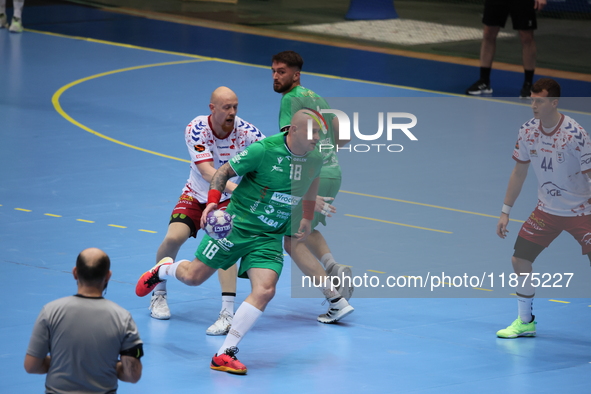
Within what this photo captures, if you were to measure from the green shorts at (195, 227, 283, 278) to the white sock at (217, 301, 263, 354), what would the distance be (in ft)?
1.17

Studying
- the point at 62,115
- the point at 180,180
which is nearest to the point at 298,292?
the point at 180,180

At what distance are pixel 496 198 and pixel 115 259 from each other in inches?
206

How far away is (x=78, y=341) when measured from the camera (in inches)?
187

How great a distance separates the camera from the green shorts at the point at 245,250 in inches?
292

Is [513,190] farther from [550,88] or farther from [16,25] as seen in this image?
[16,25]

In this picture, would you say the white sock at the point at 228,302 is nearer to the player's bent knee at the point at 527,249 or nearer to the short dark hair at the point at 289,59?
the short dark hair at the point at 289,59

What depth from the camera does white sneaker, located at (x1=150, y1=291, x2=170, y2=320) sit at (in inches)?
327

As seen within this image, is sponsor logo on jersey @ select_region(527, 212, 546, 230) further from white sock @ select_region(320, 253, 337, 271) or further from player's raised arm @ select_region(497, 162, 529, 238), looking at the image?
white sock @ select_region(320, 253, 337, 271)

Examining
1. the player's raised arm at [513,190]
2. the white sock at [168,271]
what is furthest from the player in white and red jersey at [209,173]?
the player's raised arm at [513,190]

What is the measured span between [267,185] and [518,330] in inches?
98.0

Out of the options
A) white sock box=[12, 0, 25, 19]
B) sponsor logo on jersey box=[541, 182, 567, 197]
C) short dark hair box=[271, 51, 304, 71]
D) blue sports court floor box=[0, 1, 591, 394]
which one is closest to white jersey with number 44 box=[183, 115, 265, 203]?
short dark hair box=[271, 51, 304, 71]

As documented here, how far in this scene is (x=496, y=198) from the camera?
12.5 meters

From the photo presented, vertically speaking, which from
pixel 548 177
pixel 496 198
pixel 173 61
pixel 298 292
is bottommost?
pixel 298 292

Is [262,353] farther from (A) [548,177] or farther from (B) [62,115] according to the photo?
(B) [62,115]
